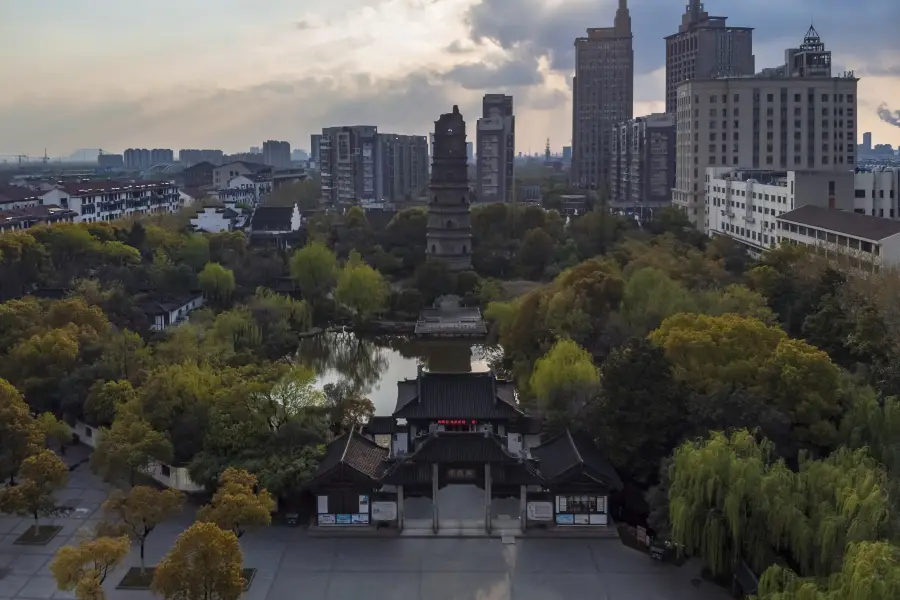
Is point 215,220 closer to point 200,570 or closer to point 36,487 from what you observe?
point 36,487

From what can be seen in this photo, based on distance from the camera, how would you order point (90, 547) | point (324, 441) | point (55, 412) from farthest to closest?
point (55, 412)
point (324, 441)
point (90, 547)

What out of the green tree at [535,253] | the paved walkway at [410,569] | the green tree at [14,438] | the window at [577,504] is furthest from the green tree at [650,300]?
the green tree at [535,253]

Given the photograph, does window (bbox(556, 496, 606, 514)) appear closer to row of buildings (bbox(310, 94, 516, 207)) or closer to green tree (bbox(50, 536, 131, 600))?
green tree (bbox(50, 536, 131, 600))

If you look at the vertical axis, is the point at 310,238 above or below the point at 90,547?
above

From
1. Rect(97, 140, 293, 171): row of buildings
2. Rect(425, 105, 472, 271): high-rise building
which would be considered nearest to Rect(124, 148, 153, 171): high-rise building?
Rect(97, 140, 293, 171): row of buildings

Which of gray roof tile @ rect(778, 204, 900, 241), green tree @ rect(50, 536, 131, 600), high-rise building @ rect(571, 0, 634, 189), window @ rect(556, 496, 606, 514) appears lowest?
window @ rect(556, 496, 606, 514)

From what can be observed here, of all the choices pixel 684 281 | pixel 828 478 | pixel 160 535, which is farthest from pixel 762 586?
pixel 684 281

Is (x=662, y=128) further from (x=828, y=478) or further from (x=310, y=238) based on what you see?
(x=828, y=478)
